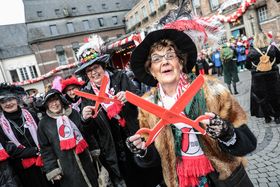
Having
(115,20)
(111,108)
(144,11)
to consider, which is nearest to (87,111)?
(111,108)

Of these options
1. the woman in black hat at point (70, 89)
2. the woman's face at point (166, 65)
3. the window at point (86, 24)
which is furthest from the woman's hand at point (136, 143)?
the window at point (86, 24)

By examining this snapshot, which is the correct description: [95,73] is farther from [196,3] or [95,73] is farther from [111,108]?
[196,3]

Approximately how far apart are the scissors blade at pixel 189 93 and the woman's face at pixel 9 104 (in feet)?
9.29

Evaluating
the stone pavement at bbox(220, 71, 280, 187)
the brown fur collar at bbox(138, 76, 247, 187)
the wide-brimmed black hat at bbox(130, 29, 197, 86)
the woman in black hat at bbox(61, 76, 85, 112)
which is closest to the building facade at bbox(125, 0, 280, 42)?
the woman in black hat at bbox(61, 76, 85, 112)

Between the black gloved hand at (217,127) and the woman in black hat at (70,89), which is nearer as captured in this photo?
the black gloved hand at (217,127)

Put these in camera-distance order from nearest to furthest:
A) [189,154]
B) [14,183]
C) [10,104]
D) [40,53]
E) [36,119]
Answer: [189,154]
[14,183]
[10,104]
[36,119]
[40,53]

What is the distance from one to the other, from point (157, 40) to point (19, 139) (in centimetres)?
258

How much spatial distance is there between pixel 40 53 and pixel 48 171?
119ft

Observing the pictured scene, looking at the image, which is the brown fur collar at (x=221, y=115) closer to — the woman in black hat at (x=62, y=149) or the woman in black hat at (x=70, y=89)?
the woman in black hat at (x=62, y=149)

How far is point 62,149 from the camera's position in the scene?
9.45 feet

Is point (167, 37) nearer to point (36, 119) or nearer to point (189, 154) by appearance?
point (189, 154)

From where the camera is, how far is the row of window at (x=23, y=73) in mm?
35344

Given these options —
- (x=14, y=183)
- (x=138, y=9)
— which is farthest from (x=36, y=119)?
(x=138, y=9)

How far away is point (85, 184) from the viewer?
9.84ft
